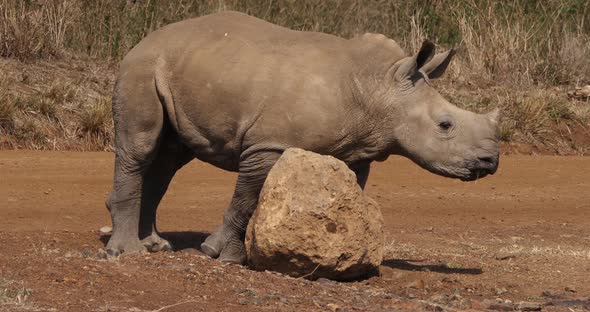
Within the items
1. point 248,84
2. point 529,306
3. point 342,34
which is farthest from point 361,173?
point 342,34

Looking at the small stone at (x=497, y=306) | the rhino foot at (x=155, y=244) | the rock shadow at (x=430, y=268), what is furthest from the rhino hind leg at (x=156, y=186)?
the small stone at (x=497, y=306)

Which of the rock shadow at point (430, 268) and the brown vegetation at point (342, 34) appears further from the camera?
the brown vegetation at point (342, 34)

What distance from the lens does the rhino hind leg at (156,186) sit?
34.2ft

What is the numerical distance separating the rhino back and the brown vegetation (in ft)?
16.9

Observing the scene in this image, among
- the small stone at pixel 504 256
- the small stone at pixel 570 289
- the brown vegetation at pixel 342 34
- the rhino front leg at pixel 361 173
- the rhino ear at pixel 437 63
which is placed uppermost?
the rhino ear at pixel 437 63

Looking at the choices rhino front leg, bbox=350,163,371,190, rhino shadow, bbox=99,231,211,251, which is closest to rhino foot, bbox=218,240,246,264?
rhino shadow, bbox=99,231,211,251

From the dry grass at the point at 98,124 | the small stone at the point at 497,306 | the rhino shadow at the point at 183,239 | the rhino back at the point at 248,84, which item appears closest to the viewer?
the small stone at the point at 497,306

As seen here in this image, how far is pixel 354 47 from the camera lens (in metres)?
9.67

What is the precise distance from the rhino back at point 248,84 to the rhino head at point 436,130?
421mm

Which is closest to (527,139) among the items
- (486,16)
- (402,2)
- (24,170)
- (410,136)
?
(486,16)

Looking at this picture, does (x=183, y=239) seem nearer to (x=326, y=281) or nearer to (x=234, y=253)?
(x=234, y=253)

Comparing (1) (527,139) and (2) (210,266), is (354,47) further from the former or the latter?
(1) (527,139)

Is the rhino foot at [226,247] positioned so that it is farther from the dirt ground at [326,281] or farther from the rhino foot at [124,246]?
the rhino foot at [124,246]

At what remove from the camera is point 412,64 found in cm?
951
